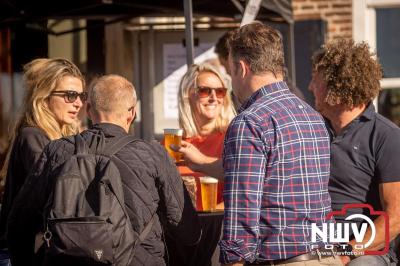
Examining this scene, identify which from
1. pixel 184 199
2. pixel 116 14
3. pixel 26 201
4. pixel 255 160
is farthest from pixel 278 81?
pixel 116 14

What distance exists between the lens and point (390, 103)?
1006cm

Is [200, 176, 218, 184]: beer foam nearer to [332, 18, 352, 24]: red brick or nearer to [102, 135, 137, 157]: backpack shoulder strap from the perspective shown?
[102, 135, 137, 157]: backpack shoulder strap

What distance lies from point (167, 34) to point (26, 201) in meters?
6.09

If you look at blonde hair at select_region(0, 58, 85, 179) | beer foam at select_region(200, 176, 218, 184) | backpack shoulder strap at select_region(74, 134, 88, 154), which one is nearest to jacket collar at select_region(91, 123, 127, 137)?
backpack shoulder strap at select_region(74, 134, 88, 154)

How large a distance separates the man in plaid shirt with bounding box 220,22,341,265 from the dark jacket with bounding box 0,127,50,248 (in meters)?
1.44

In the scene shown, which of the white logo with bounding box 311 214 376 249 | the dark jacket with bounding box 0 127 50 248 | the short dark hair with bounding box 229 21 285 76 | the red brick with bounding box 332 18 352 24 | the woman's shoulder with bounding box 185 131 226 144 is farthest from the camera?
the red brick with bounding box 332 18 352 24

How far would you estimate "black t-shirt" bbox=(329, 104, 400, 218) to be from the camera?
4.21 m

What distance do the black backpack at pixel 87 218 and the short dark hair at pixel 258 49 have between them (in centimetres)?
78

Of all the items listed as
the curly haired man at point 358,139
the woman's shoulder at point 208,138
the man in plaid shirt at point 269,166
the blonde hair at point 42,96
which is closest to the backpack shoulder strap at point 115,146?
the man in plaid shirt at point 269,166

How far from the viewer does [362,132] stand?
171 inches

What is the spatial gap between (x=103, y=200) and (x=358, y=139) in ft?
4.71

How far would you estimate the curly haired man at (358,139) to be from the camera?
4199 mm

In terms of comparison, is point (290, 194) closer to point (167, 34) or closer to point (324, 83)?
point (324, 83)

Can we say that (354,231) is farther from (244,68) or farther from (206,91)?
(206,91)
